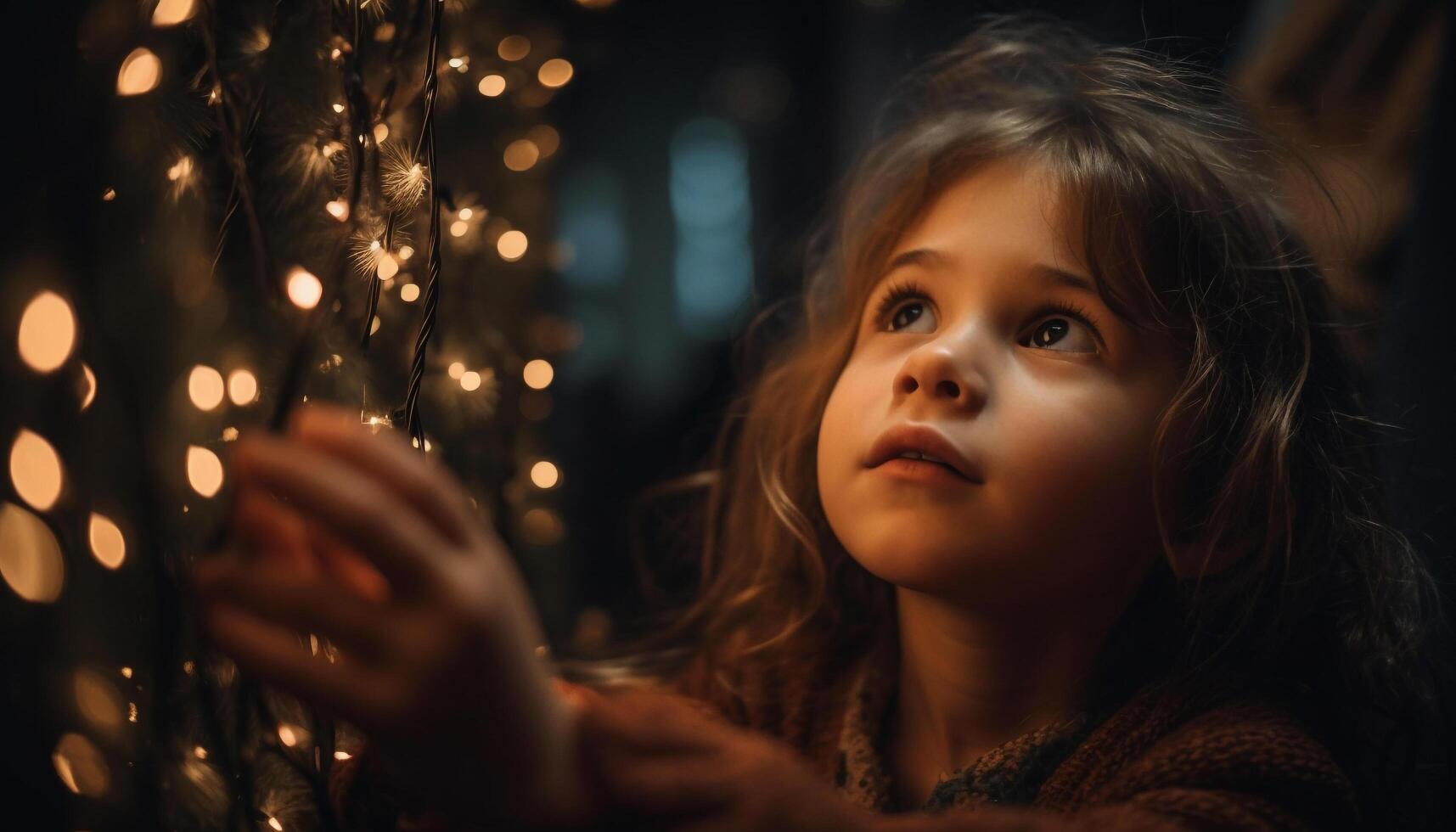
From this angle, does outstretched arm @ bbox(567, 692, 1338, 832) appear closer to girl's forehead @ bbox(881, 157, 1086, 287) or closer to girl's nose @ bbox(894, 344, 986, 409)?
girl's nose @ bbox(894, 344, 986, 409)

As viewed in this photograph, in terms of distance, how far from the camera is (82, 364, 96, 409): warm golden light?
26.0 inches

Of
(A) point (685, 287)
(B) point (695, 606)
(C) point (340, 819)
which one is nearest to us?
(C) point (340, 819)

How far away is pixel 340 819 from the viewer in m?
0.79

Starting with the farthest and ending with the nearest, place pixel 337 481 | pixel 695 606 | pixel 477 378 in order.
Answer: pixel 695 606 < pixel 477 378 < pixel 337 481

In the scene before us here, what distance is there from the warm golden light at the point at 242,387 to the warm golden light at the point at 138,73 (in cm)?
20

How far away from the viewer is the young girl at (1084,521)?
0.79 m

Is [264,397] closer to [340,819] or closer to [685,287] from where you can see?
[340,819]

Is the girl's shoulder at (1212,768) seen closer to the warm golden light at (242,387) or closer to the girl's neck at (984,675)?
the girl's neck at (984,675)

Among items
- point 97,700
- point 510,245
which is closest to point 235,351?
point 97,700

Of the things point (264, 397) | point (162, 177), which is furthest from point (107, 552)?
point (162, 177)

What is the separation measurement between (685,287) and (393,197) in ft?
3.29

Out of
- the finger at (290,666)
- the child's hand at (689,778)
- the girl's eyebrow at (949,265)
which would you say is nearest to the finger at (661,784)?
the child's hand at (689,778)

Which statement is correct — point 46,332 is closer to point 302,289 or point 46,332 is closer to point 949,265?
point 302,289

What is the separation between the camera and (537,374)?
136 centimetres
